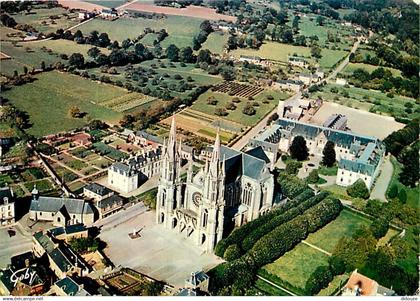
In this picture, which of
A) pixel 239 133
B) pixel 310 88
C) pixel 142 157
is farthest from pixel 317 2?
pixel 142 157

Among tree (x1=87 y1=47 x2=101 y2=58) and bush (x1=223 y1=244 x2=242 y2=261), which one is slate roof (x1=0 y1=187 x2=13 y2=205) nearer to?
bush (x1=223 y1=244 x2=242 y2=261)

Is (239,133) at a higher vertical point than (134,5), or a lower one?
lower

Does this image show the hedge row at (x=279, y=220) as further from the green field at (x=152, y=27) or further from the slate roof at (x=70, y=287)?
the green field at (x=152, y=27)

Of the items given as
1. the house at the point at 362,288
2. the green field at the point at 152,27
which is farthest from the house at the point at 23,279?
the green field at the point at 152,27

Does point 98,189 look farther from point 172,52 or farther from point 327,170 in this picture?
point 172,52

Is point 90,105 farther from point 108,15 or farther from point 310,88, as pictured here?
point 310,88

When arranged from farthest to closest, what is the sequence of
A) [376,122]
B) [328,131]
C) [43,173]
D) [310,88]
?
1. [310,88]
2. [376,122]
3. [328,131]
4. [43,173]

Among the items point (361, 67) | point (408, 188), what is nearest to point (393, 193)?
point (408, 188)
